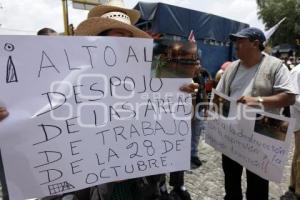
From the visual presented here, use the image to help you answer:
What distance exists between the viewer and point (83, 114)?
6.34 ft

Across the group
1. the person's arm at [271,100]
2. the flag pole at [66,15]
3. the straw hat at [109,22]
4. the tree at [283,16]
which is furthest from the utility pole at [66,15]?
the tree at [283,16]

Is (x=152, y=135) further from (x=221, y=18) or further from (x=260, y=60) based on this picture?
(x=221, y=18)

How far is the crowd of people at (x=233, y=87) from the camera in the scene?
2.21 m

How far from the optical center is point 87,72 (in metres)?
1.94

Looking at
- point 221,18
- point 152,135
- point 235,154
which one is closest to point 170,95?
point 152,135

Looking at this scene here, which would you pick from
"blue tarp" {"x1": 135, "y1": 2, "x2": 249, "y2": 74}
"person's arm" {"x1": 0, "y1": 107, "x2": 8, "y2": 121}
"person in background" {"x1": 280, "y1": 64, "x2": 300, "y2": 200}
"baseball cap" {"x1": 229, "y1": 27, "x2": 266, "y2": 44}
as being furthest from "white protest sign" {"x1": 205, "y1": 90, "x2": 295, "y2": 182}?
"blue tarp" {"x1": 135, "y1": 2, "x2": 249, "y2": 74}

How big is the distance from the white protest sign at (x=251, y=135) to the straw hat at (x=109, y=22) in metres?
0.88

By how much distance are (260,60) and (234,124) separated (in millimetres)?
491

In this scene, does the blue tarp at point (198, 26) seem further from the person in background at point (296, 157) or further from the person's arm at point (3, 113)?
the person's arm at point (3, 113)

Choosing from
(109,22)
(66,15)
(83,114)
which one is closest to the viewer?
(83,114)

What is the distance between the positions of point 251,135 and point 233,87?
0.41m

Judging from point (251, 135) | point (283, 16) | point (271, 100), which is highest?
point (283, 16)

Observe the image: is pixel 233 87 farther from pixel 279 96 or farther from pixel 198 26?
pixel 198 26

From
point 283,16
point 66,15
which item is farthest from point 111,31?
point 283,16
